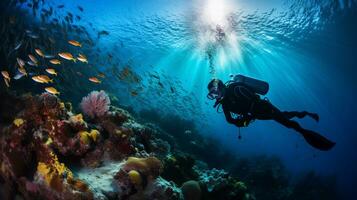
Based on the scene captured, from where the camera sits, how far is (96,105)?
5.83 metres

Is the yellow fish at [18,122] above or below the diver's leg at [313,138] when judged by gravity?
below

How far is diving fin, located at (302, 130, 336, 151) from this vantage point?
6598 mm

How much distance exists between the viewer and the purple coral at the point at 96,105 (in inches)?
227

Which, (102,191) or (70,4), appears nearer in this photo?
(102,191)

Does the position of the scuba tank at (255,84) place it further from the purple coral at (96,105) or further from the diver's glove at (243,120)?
the purple coral at (96,105)

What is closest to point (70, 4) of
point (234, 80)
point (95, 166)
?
point (234, 80)

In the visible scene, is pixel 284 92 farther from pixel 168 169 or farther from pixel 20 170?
pixel 20 170

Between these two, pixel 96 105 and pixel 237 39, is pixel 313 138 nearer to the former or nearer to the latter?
pixel 96 105

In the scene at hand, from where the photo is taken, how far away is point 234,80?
786 centimetres

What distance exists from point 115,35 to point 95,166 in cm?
2894

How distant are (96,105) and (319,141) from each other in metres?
5.29

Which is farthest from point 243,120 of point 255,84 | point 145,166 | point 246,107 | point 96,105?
point 96,105

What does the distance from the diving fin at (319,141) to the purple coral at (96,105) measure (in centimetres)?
484

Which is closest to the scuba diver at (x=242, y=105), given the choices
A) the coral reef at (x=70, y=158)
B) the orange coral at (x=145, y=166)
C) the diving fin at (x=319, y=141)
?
the diving fin at (x=319, y=141)
